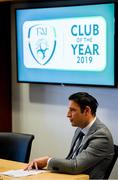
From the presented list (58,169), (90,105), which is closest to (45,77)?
(90,105)

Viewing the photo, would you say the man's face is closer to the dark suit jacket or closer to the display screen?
the dark suit jacket

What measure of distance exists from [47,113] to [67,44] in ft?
2.84

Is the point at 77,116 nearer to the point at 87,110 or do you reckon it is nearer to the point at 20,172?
the point at 87,110

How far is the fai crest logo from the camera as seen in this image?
4.57m

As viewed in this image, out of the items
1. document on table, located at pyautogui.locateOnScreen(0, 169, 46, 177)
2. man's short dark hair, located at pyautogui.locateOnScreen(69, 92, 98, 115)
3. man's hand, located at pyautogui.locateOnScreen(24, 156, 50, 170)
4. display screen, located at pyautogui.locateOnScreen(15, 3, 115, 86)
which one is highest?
display screen, located at pyautogui.locateOnScreen(15, 3, 115, 86)

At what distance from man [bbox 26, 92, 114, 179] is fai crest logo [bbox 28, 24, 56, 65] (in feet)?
4.36

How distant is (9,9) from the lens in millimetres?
5055

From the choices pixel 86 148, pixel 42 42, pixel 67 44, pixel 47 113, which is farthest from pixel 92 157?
pixel 42 42

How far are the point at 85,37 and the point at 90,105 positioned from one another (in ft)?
3.71

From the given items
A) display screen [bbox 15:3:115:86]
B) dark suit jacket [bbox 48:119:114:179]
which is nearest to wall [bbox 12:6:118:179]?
display screen [bbox 15:3:115:86]

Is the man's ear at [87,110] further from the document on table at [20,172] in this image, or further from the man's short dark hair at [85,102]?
the document on table at [20,172]

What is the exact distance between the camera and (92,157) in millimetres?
3105

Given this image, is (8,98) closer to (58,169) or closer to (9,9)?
(9,9)

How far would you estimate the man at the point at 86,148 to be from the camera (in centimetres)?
305
